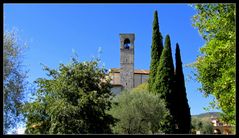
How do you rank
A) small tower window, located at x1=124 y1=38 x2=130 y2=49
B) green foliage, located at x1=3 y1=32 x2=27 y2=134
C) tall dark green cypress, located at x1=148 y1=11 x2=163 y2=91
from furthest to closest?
small tower window, located at x1=124 y1=38 x2=130 y2=49 → tall dark green cypress, located at x1=148 y1=11 x2=163 y2=91 → green foliage, located at x1=3 y1=32 x2=27 y2=134

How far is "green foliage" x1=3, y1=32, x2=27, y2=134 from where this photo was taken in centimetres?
1116

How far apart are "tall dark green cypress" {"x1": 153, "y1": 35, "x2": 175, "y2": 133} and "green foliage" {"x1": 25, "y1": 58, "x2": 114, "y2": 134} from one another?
12969 millimetres

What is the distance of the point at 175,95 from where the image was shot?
1105 inches

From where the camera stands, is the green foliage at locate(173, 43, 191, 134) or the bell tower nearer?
the green foliage at locate(173, 43, 191, 134)

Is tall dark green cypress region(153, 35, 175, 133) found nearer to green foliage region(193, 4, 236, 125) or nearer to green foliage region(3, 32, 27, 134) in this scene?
green foliage region(193, 4, 236, 125)

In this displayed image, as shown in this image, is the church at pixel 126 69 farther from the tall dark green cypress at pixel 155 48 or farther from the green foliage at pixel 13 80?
the green foliage at pixel 13 80

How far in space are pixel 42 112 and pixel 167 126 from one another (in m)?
13.5

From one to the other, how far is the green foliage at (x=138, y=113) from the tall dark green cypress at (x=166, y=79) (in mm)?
3434

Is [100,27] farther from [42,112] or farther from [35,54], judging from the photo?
[42,112]

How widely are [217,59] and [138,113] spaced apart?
949 cm

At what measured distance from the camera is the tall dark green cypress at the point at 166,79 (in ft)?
90.1

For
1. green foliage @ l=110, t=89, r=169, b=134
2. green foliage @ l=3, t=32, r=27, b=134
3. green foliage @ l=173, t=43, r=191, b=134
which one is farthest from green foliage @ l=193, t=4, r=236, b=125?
green foliage @ l=173, t=43, r=191, b=134

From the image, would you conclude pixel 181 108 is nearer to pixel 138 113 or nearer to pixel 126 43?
pixel 138 113

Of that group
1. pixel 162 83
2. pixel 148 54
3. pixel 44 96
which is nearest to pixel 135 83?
pixel 148 54
